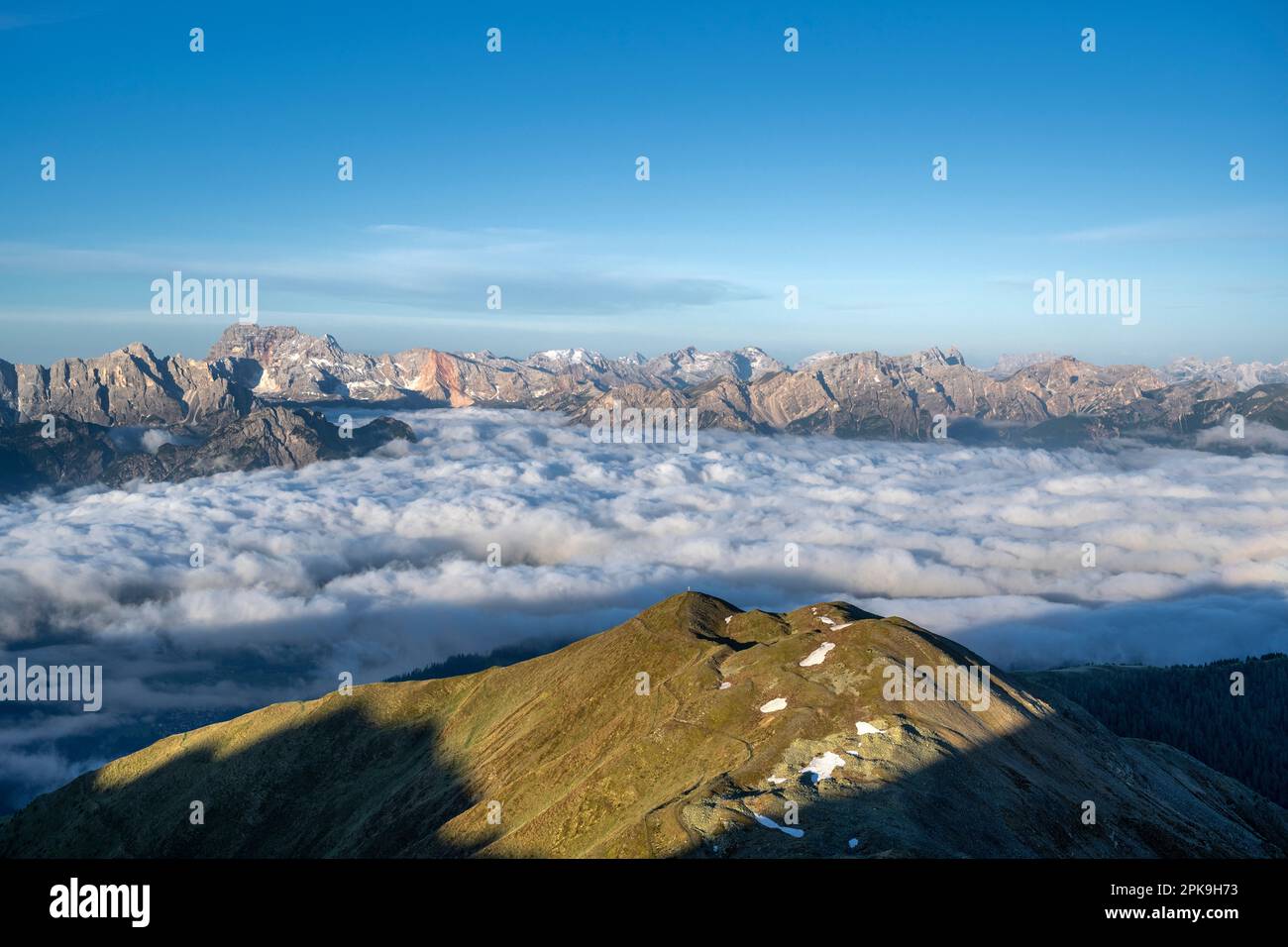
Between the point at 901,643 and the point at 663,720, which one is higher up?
the point at 901,643
